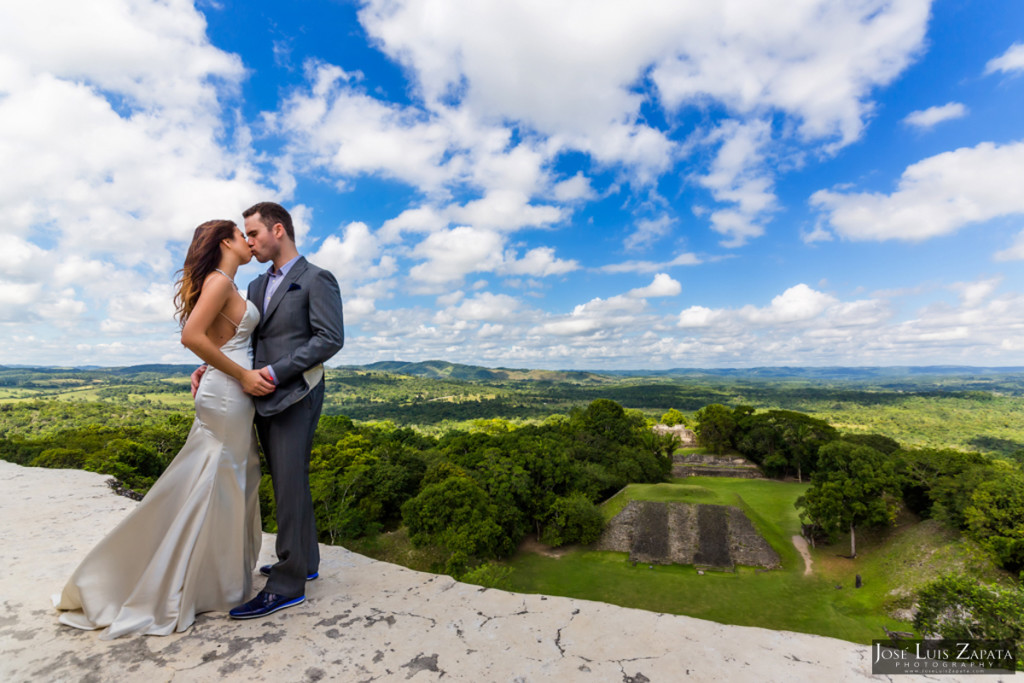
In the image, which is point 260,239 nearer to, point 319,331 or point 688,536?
point 319,331

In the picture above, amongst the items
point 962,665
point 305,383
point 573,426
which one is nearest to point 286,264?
point 305,383

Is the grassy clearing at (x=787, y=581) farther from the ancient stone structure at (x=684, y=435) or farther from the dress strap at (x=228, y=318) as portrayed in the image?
the ancient stone structure at (x=684, y=435)

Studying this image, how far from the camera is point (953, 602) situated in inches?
605

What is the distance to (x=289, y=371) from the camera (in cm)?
300

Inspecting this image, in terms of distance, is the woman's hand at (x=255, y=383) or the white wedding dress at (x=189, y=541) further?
the woman's hand at (x=255, y=383)

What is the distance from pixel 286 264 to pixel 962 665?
5061 mm

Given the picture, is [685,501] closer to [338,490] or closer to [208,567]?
[338,490]

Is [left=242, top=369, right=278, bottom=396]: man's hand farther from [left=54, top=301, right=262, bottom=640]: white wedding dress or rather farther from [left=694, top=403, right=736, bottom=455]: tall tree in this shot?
[left=694, top=403, right=736, bottom=455]: tall tree

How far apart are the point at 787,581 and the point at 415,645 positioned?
28.1 m

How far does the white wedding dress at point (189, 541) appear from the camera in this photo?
2.61m

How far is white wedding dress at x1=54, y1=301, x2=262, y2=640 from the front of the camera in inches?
103

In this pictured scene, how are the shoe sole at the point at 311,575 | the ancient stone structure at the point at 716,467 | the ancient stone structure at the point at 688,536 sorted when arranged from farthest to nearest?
1. the ancient stone structure at the point at 716,467
2. the ancient stone structure at the point at 688,536
3. the shoe sole at the point at 311,575

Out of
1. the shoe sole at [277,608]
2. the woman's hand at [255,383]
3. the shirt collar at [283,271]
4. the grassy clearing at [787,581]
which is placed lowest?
the grassy clearing at [787,581]

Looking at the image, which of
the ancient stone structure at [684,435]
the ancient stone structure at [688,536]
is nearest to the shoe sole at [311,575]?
the ancient stone structure at [688,536]
